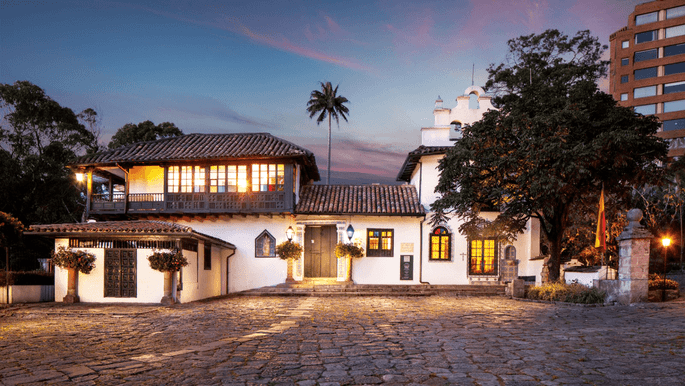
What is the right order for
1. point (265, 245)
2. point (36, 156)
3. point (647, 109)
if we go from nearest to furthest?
point (265, 245)
point (36, 156)
point (647, 109)

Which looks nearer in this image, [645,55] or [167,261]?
[167,261]

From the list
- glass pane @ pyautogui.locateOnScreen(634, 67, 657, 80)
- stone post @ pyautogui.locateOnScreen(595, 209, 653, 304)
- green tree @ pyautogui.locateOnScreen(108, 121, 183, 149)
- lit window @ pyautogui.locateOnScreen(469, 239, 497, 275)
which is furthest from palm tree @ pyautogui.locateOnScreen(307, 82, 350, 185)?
glass pane @ pyautogui.locateOnScreen(634, 67, 657, 80)

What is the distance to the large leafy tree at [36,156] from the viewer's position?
88.1 ft

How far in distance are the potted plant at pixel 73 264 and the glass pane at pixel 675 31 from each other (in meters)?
57.3

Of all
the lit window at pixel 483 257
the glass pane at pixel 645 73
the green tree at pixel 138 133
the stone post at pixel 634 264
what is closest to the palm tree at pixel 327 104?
the green tree at pixel 138 133

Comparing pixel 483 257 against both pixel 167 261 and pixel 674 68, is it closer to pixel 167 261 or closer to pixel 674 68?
pixel 167 261

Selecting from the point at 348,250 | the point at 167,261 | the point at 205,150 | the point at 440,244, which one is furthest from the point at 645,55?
the point at 167,261

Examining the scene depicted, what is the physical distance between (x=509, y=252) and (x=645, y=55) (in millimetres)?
42602

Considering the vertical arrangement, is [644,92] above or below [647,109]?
above

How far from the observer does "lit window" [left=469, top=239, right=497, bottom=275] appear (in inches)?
772

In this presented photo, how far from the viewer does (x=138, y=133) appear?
2825 cm

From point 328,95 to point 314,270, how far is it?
21.7 metres

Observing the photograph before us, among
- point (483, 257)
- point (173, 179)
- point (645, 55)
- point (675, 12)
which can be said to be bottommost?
point (483, 257)

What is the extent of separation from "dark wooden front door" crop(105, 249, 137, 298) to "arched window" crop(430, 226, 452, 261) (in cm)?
1228
